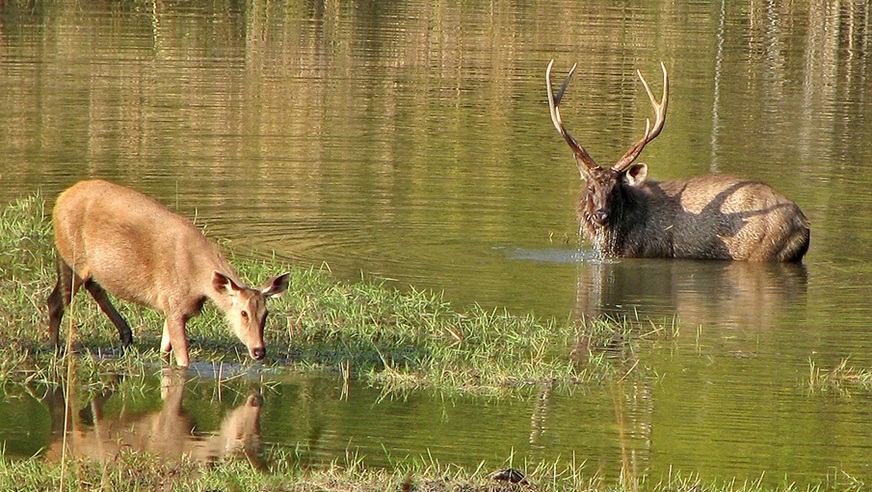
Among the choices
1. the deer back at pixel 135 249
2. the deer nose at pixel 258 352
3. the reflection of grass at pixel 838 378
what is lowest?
the reflection of grass at pixel 838 378

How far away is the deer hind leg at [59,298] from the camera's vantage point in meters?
9.36

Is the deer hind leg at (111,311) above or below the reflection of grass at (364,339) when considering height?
above

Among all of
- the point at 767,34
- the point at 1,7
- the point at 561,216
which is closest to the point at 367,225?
the point at 561,216

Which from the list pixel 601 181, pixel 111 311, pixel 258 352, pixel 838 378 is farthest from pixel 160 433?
pixel 601 181

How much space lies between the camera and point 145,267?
8984mm

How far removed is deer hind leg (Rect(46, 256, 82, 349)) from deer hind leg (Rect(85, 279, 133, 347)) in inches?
4.4

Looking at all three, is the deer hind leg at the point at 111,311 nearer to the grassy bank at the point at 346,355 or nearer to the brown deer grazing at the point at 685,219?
the grassy bank at the point at 346,355

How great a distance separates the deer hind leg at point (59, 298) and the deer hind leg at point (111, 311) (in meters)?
0.11

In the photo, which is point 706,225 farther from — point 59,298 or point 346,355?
point 59,298

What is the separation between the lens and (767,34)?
113 feet

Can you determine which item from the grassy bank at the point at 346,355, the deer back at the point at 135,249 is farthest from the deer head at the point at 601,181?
the deer back at the point at 135,249

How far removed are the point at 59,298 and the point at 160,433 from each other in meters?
1.81

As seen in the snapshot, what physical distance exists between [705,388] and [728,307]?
2602 millimetres

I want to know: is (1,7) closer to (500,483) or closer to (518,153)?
(518,153)
